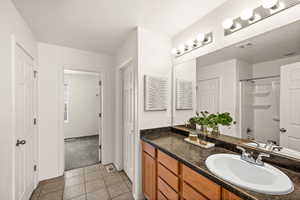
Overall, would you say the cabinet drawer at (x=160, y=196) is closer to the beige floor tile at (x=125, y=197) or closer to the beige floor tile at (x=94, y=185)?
the beige floor tile at (x=125, y=197)

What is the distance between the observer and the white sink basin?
72 cm

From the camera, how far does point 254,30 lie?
3.90 ft

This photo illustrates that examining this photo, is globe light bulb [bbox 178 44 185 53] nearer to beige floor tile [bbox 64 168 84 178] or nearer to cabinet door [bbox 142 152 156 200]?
cabinet door [bbox 142 152 156 200]

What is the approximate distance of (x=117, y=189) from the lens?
2064mm

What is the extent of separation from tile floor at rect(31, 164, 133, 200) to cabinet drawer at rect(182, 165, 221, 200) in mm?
1256

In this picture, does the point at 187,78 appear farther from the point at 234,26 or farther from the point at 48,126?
the point at 48,126

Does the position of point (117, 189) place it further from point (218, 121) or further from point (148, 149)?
point (218, 121)

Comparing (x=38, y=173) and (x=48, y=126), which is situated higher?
(x=48, y=126)

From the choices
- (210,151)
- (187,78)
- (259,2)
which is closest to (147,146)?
(210,151)

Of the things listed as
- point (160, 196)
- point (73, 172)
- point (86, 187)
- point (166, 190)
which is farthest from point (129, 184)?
point (73, 172)

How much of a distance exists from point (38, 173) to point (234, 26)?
3.49 metres

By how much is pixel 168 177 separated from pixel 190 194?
0.30m

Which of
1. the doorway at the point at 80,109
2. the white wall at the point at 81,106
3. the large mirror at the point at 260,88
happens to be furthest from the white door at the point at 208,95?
the white wall at the point at 81,106

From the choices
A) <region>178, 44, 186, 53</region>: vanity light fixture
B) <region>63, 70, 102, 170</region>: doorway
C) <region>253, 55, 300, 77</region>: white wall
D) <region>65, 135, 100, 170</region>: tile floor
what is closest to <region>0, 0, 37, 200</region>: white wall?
<region>65, 135, 100, 170</region>: tile floor
